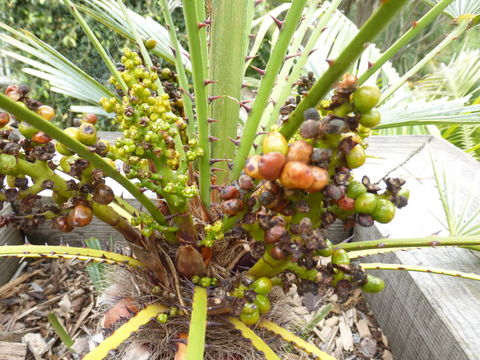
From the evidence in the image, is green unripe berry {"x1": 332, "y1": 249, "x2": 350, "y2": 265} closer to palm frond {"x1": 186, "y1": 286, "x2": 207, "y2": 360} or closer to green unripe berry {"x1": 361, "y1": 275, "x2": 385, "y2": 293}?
green unripe berry {"x1": 361, "y1": 275, "x2": 385, "y2": 293}

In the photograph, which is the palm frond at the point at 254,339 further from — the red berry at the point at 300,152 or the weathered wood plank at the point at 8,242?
the weathered wood plank at the point at 8,242

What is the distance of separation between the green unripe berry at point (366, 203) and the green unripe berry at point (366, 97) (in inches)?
4.1

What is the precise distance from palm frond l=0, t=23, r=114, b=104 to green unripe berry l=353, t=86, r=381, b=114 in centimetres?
56

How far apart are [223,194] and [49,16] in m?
2.86

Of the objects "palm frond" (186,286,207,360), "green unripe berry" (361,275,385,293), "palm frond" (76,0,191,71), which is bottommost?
"palm frond" (186,286,207,360)

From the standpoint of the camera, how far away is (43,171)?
0.50 metres

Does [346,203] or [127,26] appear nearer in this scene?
[346,203]

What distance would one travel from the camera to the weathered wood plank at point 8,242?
965mm

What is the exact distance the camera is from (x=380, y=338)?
36.9 inches

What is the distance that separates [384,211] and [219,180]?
1.34 ft

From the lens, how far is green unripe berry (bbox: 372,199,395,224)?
42cm

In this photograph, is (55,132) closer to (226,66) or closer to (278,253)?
(278,253)

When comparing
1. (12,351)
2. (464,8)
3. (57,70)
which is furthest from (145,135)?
(464,8)

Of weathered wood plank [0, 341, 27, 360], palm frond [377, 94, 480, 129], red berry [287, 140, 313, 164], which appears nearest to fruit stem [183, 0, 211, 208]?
red berry [287, 140, 313, 164]
